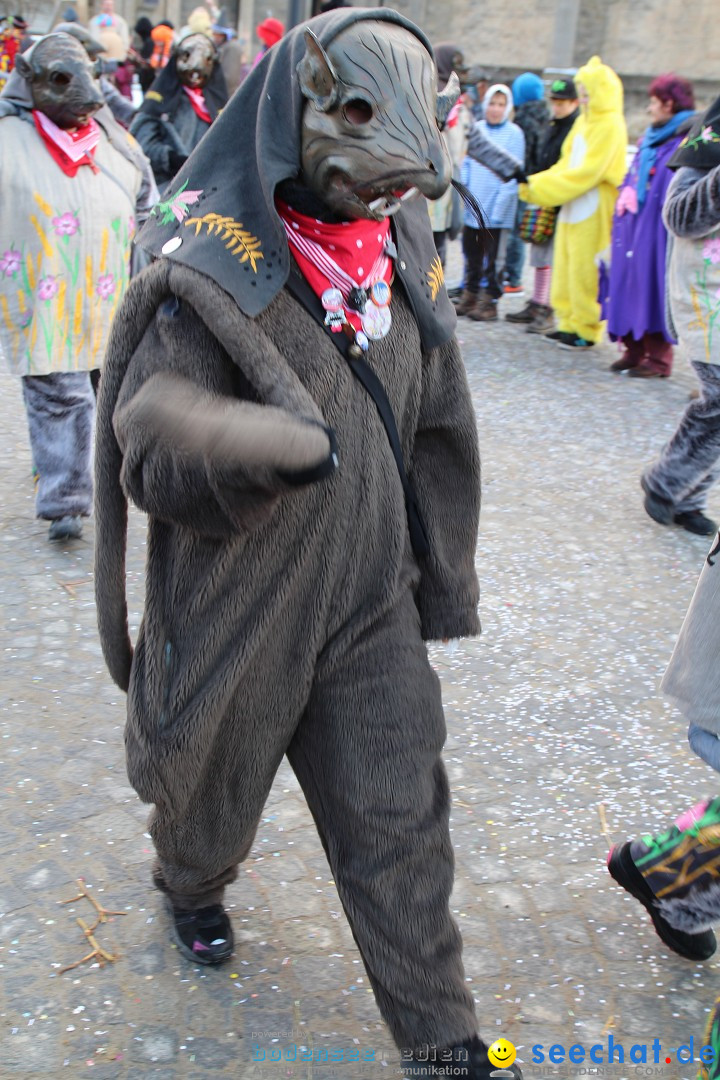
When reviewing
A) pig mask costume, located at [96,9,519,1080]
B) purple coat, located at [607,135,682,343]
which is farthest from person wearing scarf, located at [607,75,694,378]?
pig mask costume, located at [96,9,519,1080]

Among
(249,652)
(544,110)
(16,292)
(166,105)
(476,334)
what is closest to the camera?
(249,652)

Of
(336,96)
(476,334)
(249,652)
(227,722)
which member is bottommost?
(476,334)

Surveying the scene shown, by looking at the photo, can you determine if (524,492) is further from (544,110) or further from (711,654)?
(544,110)

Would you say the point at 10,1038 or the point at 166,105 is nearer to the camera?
the point at 10,1038

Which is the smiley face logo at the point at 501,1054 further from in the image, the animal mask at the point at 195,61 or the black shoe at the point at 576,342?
the black shoe at the point at 576,342

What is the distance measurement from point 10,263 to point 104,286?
0.42m

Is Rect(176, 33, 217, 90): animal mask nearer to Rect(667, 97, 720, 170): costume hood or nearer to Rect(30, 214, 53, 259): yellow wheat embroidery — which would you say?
Rect(30, 214, 53, 259): yellow wheat embroidery

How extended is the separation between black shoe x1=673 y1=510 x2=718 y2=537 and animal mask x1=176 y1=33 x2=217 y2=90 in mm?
4547

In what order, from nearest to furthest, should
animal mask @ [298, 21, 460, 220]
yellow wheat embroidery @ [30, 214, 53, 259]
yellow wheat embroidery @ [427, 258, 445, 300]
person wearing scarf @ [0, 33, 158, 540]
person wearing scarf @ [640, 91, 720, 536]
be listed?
animal mask @ [298, 21, 460, 220], yellow wheat embroidery @ [427, 258, 445, 300], person wearing scarf @ [0, 33, 158, 540], yellow wheat embroidery @ [30, 214, 53, 259], person wearing scarf @ [640, 91, 720, 536]

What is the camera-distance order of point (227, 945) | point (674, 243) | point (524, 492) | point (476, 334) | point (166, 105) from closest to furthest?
point (227, 945), point (674, 243), point (524, 492), point (166, 105), point (476, 334)

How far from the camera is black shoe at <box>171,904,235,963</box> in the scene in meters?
2.78

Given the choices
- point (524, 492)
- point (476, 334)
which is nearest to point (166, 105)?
point (476, 334)

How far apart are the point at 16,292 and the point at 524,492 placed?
2.72 m

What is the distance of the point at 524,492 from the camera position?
20.3 ft
